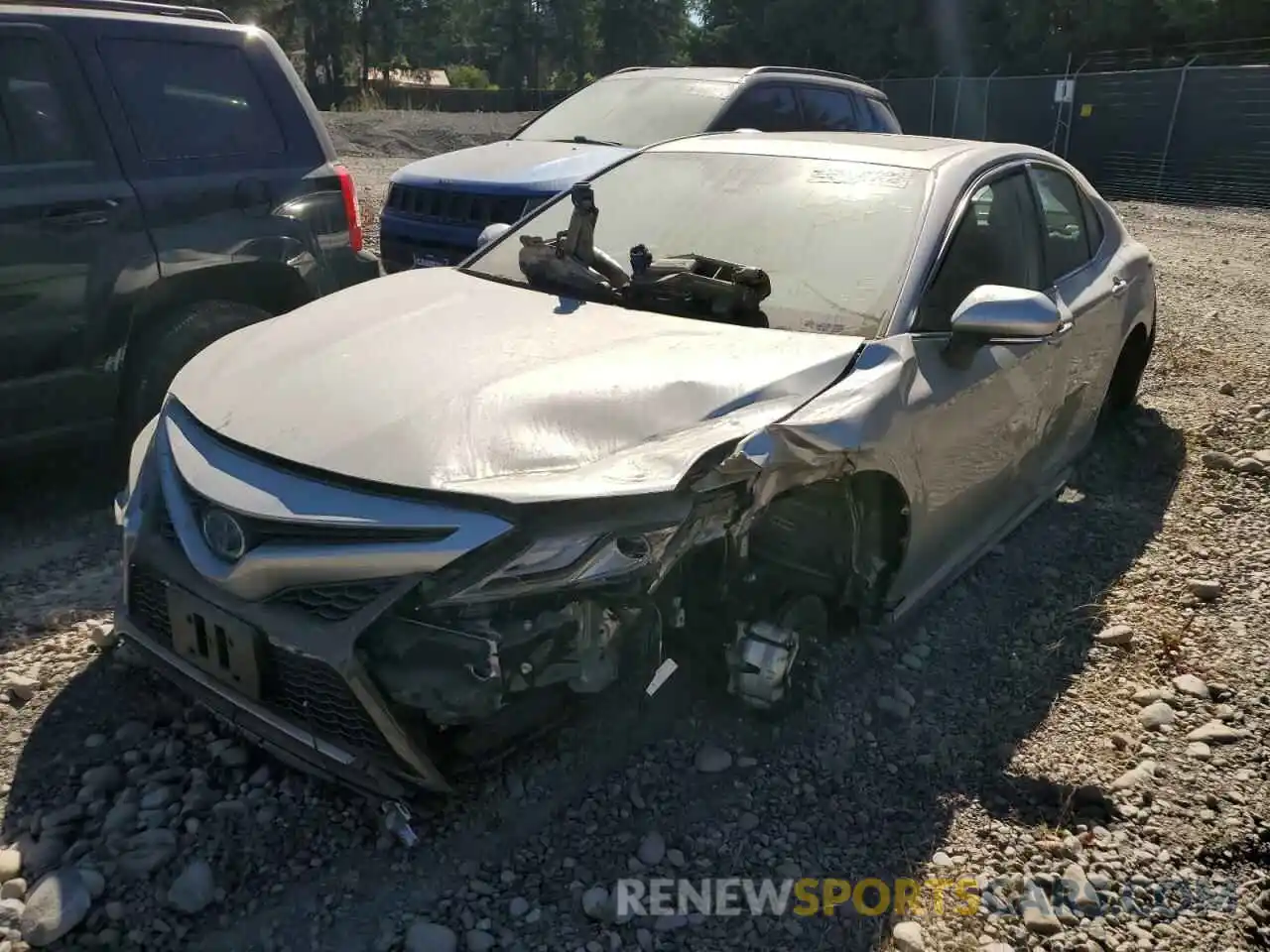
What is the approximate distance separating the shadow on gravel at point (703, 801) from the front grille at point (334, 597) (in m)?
0.53

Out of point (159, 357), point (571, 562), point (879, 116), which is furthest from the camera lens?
point (879, 116)

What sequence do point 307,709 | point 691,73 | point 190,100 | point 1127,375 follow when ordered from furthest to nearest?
point 691,73 < point 1127,375 < point 190,100 < point 307,709

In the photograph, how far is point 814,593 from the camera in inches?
125

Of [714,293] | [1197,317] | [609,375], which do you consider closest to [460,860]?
[609,375]

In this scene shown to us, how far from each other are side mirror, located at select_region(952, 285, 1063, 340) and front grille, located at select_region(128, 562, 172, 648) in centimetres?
241

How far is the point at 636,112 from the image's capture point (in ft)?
25.3

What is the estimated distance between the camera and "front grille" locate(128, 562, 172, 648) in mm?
2610

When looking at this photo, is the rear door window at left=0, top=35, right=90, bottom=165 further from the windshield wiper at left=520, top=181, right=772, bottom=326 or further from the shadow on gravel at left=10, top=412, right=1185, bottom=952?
the shadow on gravel at left=10, top=412, right=1185, bottom=952

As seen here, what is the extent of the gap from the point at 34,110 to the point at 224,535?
8.41 feet

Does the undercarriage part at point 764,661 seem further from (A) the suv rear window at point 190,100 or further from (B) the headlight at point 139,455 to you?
(A) the suv rear window at point 190,100

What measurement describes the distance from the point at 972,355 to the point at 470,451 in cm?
178

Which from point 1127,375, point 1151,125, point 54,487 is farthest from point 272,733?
point 1151,125

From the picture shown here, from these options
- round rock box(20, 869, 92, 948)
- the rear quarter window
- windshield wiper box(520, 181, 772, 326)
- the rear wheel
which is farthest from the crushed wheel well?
the rear quarter window

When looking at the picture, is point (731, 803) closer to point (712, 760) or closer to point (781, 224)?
point (712, 760)
